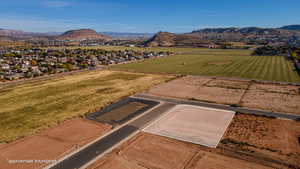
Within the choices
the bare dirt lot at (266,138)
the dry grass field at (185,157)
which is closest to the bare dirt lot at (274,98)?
the bare dirt lot at (266,138)

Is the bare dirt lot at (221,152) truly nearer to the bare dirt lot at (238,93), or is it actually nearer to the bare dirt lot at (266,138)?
the bare dirt lot at (266,138)

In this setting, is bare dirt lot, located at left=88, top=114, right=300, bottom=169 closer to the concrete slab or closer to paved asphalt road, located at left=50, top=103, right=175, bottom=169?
the concrete slab

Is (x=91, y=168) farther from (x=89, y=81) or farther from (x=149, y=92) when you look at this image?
(x=89, y=81)

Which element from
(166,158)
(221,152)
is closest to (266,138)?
(221,152)

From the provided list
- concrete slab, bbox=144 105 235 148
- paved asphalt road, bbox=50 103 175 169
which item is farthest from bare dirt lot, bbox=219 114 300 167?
paved asphalt road, bbox=50 103 175 169

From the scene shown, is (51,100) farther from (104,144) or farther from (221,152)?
(221,152)

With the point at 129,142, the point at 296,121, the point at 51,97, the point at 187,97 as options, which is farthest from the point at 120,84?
the point at 296,121
